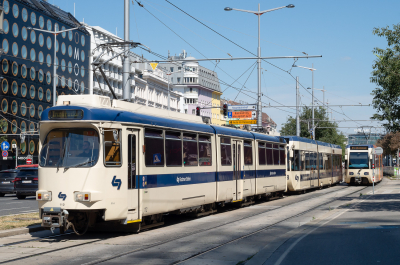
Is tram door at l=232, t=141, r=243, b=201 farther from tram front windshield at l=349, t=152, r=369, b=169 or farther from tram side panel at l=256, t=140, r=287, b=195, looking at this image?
tram front windshield at l=349, t=152, r=369, b=169

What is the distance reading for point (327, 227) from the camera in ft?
47.1

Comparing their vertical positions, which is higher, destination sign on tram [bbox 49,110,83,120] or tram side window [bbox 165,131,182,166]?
destination sign on tram [bbox 49,110,83,120]

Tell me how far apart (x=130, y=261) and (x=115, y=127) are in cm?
387

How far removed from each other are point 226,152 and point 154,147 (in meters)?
5.67

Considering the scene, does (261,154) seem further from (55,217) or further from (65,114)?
(55,217)

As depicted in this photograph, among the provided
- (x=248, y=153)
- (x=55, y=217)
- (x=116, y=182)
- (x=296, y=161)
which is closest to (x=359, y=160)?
(x=296, y=161)

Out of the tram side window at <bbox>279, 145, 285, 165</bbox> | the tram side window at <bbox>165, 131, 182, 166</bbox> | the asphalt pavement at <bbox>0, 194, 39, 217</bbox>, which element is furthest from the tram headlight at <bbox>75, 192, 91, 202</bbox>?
the tram side window at <bbox>279, 145, 285, 165</bbox>

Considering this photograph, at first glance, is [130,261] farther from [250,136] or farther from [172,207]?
[250,136]

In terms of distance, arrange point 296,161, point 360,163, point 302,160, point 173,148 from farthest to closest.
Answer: point 360,163 < point 302,160 < point 296,161 < point 173,148

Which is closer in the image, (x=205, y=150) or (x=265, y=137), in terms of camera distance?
(x=205, y=150)

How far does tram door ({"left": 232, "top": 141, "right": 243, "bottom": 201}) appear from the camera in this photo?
20297mm

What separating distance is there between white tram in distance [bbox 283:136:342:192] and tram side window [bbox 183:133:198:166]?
45.4 feet

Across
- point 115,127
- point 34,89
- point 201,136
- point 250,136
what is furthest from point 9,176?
point 34,89

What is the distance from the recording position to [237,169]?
20.5m
